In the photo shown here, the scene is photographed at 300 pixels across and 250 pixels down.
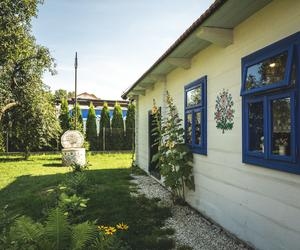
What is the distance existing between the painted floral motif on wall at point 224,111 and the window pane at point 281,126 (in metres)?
0.95

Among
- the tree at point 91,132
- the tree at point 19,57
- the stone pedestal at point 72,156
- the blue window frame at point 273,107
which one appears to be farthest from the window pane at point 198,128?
the tree at point 91,132

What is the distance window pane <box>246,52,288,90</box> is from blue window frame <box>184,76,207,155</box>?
150cm

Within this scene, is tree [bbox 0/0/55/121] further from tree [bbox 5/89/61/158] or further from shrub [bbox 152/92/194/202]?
shrub [bbox 152/92/194/202]

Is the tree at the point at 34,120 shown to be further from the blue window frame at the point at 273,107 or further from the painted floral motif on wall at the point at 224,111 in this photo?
the blue window frame at the point at 273,107

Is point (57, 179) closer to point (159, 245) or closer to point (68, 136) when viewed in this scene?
point (68, 136)

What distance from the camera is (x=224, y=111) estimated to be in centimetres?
428

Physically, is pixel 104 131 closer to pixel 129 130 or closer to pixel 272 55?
pixel 129 130

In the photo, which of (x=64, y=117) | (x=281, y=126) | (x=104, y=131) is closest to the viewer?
(x=281, y=126)

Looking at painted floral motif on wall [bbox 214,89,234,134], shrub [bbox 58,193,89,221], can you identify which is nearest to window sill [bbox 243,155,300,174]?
painted floral motif on wall [bbox 214,89,234,134]

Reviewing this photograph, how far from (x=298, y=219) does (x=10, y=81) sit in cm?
1453

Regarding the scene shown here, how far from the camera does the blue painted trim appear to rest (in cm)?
278

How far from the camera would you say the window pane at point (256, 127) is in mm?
3339

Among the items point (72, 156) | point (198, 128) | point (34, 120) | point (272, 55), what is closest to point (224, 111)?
point (198, 128)

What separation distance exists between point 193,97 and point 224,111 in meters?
1.42
